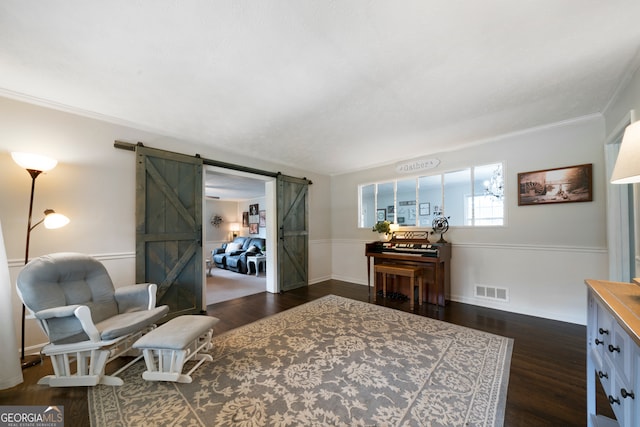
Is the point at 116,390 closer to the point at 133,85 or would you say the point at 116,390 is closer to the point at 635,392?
the point at 133,85

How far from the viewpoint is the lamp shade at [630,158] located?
40.7 inches

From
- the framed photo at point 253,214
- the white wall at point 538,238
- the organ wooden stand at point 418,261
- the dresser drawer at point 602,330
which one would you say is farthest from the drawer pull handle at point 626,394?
the framed photo at point 253,214

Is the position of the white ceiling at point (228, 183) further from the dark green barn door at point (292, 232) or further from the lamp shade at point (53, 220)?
the lamp shade at point (53, 220)

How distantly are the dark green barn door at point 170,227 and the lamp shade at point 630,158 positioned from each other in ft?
12.8

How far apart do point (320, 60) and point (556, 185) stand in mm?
3342

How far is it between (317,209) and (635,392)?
4.71m

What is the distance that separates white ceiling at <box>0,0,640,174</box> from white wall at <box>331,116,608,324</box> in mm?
388

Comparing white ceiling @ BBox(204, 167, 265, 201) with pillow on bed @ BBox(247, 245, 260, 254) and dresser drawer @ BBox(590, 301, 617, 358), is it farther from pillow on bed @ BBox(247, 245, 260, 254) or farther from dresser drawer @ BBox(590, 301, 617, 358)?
dresser drawer @ BBox(590, 301, 617, 358)

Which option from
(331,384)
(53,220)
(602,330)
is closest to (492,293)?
(602,330)

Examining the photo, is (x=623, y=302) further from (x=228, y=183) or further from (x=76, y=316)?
(x=228, y=183)

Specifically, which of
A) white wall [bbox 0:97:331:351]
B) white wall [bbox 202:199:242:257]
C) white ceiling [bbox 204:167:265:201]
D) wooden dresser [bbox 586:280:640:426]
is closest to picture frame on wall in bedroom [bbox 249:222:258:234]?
white wall [bbox 202:199:242:257]

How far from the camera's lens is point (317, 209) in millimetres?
5324

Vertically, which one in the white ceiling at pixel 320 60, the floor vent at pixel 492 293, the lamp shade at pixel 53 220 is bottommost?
the floor vent at pixel 492 293

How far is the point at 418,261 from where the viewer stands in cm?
364
